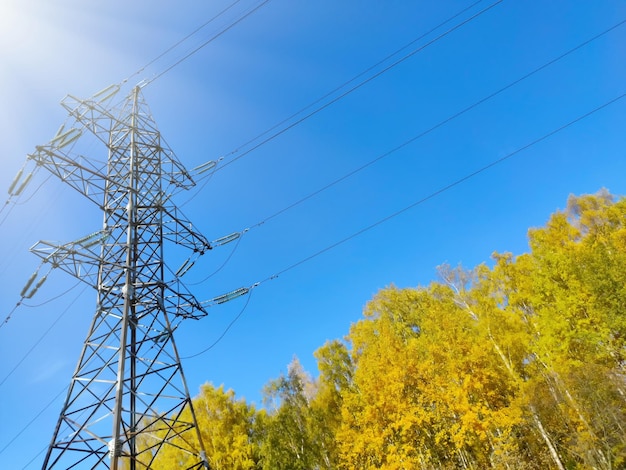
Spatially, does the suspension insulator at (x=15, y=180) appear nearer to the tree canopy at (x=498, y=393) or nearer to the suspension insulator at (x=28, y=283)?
the suspension insulator at (x=28, y=283)

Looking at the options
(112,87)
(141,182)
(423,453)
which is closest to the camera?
(141,182)

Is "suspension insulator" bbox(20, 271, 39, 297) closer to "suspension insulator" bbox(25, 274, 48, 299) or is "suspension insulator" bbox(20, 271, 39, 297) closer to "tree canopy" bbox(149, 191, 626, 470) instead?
"suspension insulator" bbox(25, 274, 48, 299)

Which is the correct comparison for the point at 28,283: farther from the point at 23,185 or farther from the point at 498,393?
the point at 498,393

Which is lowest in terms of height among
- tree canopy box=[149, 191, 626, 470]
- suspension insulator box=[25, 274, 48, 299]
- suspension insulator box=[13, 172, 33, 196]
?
tree canopy box=[149, 191, 626, 470]

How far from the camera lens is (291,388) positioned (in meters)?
25.4

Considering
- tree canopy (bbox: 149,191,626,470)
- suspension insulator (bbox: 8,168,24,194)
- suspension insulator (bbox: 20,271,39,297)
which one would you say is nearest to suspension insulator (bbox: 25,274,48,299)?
suspension insulator (bbox: 20,271,39,297)

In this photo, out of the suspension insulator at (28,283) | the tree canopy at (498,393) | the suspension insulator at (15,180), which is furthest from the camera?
the tree canopy at (498,393)

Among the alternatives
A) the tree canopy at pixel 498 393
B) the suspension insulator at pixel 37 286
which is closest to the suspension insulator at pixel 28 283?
the suspension insulator at pixel 37 286

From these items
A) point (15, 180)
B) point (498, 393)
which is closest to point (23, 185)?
point (15, 180)

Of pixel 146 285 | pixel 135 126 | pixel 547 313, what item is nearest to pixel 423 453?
pixel 547 313

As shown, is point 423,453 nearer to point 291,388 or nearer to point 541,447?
point 541,447

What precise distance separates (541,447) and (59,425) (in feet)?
64.3

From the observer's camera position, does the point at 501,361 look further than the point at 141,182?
Yes

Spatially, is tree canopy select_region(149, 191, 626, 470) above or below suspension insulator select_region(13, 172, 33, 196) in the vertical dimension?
below
